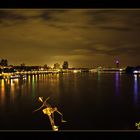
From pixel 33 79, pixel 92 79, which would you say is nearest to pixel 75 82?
pixel 92 79

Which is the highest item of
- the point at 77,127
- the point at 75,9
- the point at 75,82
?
the point at 75,9

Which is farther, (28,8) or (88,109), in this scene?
(88,109)

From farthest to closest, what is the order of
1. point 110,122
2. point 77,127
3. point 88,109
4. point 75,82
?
point 75,82 → point 88,109 → point 110,122 → point 77,127

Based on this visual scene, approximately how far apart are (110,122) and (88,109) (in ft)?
Result: 2.05

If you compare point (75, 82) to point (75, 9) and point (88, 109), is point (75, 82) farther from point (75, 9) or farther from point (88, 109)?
point (75, 9)

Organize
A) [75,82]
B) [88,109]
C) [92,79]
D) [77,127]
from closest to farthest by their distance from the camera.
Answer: [77,127] < [88,109] < [75,82] < [92,79]

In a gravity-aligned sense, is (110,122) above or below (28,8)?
below

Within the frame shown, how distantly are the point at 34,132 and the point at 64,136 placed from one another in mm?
378

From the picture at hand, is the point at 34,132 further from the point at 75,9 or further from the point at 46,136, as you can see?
the point at 75,9

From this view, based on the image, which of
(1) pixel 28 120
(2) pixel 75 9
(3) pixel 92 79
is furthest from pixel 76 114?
(3) pixel 92 79

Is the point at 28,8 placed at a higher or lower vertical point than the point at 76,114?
higher

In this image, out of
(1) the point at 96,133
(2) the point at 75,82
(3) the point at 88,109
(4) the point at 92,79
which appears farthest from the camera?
(4) the point at 92,79

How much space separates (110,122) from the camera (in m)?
4.53
